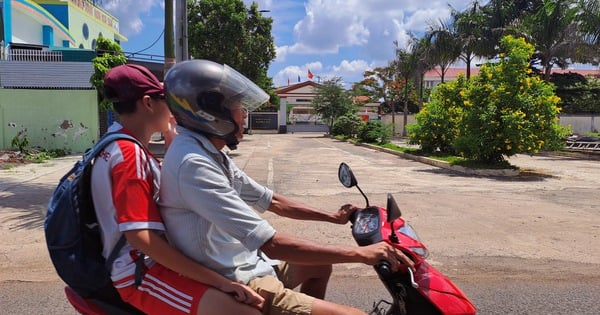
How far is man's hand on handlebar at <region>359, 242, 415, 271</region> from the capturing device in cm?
188

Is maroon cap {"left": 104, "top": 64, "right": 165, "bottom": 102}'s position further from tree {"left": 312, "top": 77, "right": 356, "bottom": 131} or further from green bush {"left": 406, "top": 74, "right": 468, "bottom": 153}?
tree {"left": 312, "top": 77, "right": 356, "bottom": 131}

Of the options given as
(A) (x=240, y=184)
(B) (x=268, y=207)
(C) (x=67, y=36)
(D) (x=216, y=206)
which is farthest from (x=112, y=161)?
(C) (x=67, y=36)

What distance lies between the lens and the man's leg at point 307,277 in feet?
7.78

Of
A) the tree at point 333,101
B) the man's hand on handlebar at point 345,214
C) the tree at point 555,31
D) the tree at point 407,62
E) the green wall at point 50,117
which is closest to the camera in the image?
the man's hand on handlebar at point 345,214

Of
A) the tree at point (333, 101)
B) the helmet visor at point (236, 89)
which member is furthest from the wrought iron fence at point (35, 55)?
the tree at point (333, 101)

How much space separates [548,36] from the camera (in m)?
24.6

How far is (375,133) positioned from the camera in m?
29.3

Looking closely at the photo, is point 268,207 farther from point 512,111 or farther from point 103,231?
point 512,111

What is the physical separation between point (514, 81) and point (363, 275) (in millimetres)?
10619

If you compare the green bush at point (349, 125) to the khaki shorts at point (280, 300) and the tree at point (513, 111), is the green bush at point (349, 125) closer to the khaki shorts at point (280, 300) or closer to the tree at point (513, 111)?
the tree at point (513, 111)

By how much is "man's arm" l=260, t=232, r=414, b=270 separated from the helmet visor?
0.54 meters

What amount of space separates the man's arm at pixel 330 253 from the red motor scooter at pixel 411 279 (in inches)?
Answer: 1.7

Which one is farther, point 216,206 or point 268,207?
point 268,207

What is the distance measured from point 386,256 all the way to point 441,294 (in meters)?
0.28
